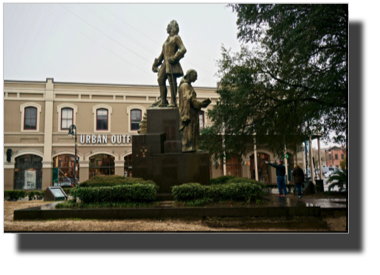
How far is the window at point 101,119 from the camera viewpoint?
89.4 ft

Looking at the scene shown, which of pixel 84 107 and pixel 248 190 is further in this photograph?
pixel 84 107

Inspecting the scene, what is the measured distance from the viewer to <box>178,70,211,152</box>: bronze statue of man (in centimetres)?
941

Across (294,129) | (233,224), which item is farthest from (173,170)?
(294,129)

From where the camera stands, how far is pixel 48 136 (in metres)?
25.7

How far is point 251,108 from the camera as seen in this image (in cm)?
1366

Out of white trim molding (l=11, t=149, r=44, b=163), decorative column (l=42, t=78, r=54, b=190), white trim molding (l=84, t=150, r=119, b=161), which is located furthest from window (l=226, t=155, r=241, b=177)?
white trim molding (l=11, t=149, r=44, b=163)

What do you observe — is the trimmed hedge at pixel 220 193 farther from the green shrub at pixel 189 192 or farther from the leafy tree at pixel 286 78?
the leafy tree at pixel 286 78

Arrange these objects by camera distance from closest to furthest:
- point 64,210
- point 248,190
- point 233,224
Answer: point 233,224
point 64,210
point 248,190

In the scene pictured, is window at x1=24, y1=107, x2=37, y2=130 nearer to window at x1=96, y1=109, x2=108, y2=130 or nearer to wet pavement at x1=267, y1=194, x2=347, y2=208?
window at x1=96, y1=109, x2=108, y2=130

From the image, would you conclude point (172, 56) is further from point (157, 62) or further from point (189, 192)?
point (189, 192)

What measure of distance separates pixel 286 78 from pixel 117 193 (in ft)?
28.6

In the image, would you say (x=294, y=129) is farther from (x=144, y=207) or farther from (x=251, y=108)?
(x=144, y=207)

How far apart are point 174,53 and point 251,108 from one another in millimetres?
4953

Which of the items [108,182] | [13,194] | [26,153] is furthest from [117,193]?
[26,153]
